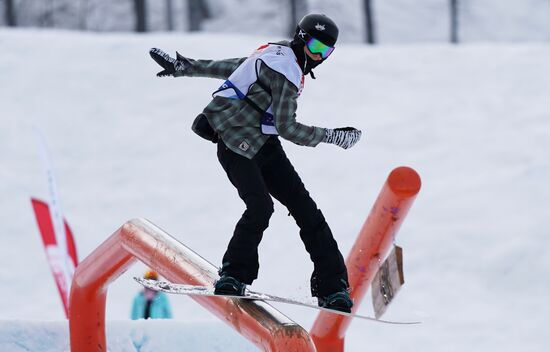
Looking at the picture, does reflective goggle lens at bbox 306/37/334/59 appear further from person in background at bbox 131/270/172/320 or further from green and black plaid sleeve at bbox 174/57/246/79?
person in background at bbox 131/270/172/320

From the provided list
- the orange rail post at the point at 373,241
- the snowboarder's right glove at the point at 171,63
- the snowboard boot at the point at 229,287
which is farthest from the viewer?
the orange rail post at the point at 373,241

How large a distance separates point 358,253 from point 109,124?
1168 centimetres

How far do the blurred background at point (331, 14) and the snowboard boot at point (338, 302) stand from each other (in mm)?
30022

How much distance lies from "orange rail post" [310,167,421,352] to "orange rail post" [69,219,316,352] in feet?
3.56

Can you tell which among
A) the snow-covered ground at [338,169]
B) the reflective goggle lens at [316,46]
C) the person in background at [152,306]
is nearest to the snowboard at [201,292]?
Result: the reflective goggle lens at [316,46]

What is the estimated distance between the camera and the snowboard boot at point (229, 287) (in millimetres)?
4141

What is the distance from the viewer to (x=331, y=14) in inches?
1435

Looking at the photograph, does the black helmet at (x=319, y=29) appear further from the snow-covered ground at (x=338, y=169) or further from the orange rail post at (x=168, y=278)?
the snow-covered ground at (x=338, y=169)

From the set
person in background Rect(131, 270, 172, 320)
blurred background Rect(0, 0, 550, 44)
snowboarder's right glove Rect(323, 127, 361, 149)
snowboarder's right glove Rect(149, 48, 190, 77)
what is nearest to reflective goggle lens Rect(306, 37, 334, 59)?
snowboarder's right glove Rect(323, 127, 361, 149)

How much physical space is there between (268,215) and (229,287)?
14.3 inches

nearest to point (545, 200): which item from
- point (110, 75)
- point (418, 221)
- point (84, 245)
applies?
point (418, 221)

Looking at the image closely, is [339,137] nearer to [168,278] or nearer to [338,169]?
[168,278]

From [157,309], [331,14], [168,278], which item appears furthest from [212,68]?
[331,14]

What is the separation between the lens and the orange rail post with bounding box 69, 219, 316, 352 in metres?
3.74
